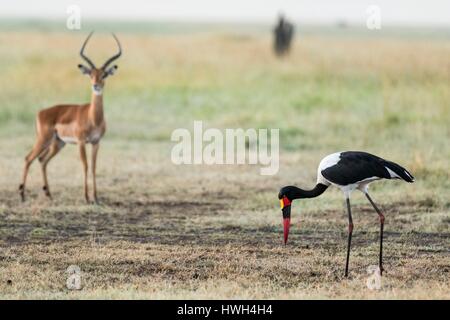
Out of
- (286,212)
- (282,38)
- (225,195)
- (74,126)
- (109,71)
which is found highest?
(282,38)

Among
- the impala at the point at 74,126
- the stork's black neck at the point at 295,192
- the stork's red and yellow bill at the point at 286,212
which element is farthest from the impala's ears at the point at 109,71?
the stork's red and yellow bill at the point at 286,212

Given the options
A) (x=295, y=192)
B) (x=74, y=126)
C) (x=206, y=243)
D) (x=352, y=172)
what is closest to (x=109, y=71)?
(x=74, y=126)

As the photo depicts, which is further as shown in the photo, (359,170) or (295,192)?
(295,192)

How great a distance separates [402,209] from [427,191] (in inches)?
31.0

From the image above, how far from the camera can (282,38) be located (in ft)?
97.6

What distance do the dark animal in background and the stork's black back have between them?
70.9ft

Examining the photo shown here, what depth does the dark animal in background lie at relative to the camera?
29202 millimetres

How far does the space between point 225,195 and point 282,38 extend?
755 inches

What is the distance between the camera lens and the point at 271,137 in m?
15.3

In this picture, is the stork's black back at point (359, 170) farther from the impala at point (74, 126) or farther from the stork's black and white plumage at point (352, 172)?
the impala at point (74, 126)

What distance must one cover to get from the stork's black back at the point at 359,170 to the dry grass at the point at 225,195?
26.4 inches

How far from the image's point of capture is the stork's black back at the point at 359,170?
7.24m

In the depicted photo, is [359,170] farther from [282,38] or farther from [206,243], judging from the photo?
[282,38]
